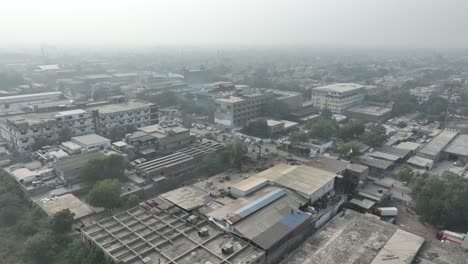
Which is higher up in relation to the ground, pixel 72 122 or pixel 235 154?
pixel 72 122

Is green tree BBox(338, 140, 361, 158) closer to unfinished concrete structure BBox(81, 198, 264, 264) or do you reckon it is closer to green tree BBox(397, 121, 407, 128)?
green tree BBox(397, 121, 407, 128)

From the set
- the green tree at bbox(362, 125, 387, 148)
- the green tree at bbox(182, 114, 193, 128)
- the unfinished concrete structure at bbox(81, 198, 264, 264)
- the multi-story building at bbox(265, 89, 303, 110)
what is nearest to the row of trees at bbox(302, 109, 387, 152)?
the green tree at bbox(362, 125, 387, 148)

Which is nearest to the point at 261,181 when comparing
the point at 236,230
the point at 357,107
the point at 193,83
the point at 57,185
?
the point at 236,230

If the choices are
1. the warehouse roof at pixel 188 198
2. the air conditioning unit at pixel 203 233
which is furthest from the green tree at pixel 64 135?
the air conditioning unit at pixel 203 233

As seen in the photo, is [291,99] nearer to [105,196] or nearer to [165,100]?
[165,100]

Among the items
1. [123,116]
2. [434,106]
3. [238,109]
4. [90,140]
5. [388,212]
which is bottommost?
[388,212]

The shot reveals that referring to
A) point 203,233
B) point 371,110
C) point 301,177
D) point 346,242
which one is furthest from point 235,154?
point 371,110
